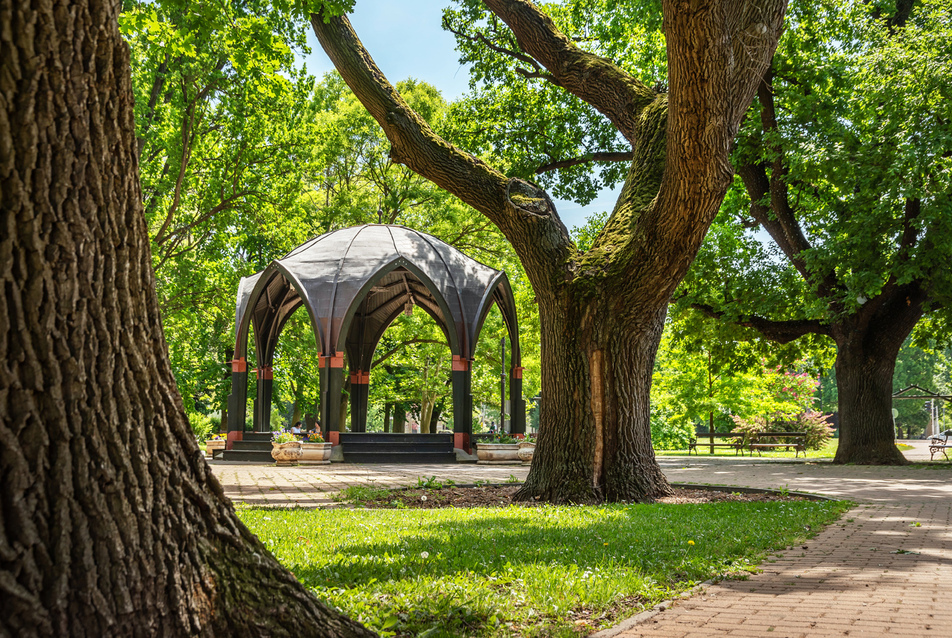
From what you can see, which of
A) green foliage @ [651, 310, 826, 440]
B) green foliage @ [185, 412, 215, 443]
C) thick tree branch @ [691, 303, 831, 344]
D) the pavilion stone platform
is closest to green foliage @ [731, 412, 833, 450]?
green foliage @ [651, 310, 826, 440]

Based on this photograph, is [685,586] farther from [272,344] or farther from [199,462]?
[272,344]

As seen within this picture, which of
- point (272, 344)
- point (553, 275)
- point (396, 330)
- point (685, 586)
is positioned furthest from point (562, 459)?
point (396, 330)

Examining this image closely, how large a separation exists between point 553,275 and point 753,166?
484 inches

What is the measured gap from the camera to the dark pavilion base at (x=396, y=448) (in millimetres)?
20719

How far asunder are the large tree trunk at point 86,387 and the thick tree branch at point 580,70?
8568mm

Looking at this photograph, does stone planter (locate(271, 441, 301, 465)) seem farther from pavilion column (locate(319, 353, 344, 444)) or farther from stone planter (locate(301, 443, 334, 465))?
pavilion column (locate(319, 353, 344, 444))

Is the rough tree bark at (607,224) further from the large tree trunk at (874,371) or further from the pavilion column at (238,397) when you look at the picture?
the pavilion column at (238,397)

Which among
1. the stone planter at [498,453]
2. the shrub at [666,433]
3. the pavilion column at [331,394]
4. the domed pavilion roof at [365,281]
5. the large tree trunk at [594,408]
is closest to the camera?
the large tree trunk at [594,408]

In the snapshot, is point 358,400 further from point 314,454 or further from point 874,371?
point 874,371

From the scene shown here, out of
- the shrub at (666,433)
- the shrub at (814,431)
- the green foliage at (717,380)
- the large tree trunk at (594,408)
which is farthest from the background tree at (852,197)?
the shrub at (666,433)

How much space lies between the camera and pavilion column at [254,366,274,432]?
2519 cm

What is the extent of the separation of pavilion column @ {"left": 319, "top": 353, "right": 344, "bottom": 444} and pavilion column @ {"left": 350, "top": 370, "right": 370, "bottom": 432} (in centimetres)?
613

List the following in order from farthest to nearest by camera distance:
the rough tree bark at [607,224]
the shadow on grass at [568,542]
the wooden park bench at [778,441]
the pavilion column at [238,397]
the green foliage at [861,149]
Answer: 1. the wooden park bench at [778,441]
2. the pavilion column at [238,397]
3. the green foliage at [861,149]
4. the rough tree bark at [607,224]
5. the shadow on grass at [568,542]

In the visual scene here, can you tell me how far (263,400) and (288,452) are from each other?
6713 mm
